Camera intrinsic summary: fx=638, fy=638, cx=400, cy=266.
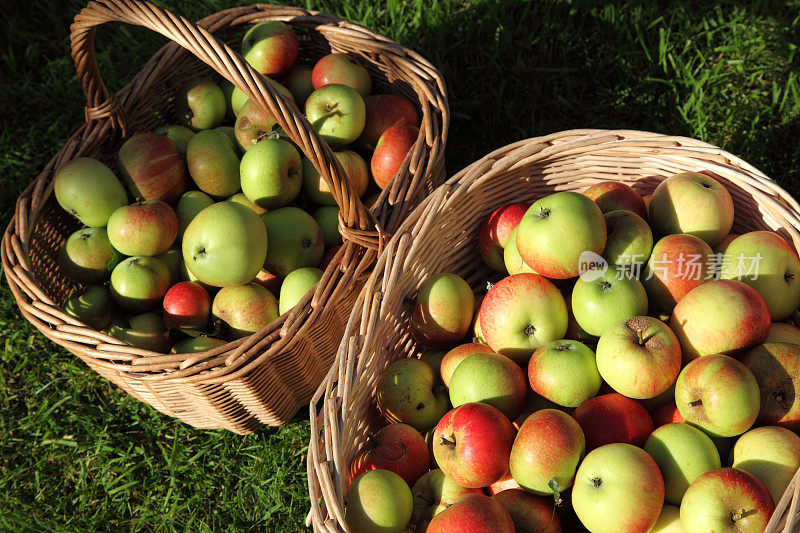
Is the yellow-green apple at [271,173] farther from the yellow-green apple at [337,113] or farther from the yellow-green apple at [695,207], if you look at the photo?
the yellow-green apple at [695,207]

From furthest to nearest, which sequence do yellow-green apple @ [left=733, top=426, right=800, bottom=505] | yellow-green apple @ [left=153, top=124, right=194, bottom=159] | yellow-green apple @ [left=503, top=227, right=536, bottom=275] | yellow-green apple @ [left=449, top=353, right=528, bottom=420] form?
yellow-green apple @ [left=153, top=124, right=194, bottom=159] → yellow-green apple @ [left=503, top=227, right=536, bottom=275] → yellow-green apple @ [left=449, top=353, right=528, bottom=420] → yellow-green apple @ [left=733, top=426, right=800, bottom=505]

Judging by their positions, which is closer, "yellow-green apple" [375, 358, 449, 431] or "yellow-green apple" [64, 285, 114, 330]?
"yellow-green apple" [375, 358, 449, 431]

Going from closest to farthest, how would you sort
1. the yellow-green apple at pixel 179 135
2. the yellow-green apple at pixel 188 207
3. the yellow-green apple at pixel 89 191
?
the yellow-green apple at pixel 89 191
the yellow-green apple at pixel 188 207
the yellow-green apple at pixel 179 135

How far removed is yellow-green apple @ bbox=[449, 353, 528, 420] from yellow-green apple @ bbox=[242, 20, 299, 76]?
1747 millimetres

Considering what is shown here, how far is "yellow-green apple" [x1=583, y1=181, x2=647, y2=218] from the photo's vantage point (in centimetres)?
217

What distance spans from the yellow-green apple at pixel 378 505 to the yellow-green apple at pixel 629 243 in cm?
96

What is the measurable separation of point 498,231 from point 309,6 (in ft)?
7.09

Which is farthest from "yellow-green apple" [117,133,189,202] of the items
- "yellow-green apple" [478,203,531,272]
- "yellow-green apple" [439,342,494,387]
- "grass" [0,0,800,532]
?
"yellow-green apple" [439,342,494,387]

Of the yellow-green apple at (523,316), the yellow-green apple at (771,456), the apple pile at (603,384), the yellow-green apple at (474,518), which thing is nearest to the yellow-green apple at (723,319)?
the apple pile at (603,384)

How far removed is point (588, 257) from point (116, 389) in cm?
223

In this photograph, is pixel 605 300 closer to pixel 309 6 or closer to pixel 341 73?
pixel 341 73

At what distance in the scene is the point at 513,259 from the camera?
7.13 ft

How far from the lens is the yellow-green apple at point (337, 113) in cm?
265

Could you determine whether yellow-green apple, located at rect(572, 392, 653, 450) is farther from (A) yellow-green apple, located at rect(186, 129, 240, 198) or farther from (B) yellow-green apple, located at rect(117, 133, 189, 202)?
(B) yellow-green apple, located at rect(117, 133, 189, 202)
